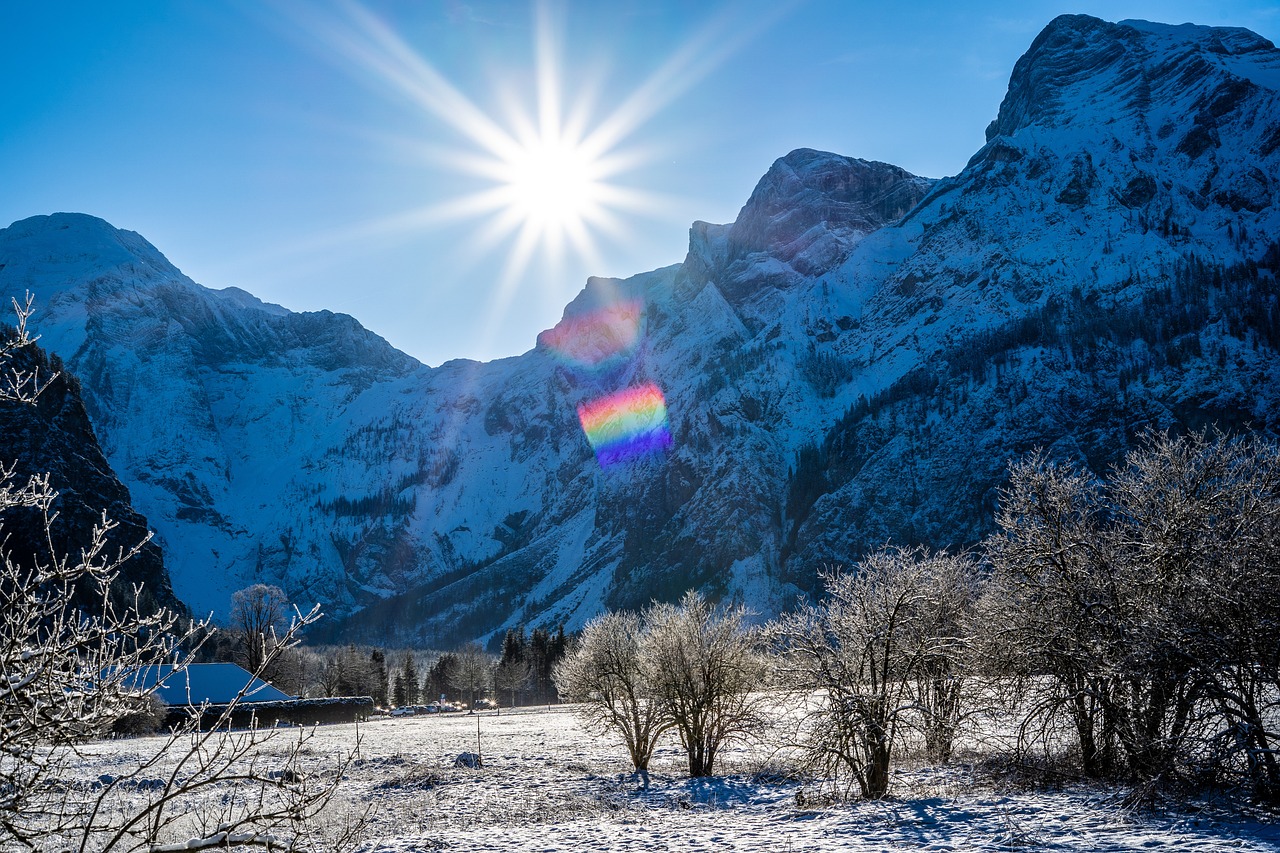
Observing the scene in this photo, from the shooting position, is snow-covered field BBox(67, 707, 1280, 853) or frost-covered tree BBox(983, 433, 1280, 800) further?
snow-covered field BBox(67, 707, 1280, 853)

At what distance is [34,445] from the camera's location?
127250mm

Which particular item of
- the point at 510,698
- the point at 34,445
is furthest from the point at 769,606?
the point at 34,445

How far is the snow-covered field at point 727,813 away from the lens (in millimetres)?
15359

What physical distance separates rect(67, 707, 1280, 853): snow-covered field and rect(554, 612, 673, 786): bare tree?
1.50 metres

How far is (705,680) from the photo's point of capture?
104 feet

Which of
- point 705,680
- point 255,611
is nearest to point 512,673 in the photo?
point 255,611

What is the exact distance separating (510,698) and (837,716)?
135m

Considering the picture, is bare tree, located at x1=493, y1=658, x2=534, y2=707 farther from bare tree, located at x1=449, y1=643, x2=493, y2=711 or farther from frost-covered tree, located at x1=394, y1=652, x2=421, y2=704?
frost-covered tree, located at x1=394, y1=652, x2=421, y2=704

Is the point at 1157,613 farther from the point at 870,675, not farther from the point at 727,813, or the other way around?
the point at 727,813

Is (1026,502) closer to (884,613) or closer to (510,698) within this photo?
(884,613)

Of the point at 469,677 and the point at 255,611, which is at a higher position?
the point at 255,611

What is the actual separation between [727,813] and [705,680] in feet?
28.7

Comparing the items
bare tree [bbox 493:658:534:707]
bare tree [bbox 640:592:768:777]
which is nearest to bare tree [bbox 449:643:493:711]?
bare tree [bbox 493:658:534:707]

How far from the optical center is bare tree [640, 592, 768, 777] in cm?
3183
